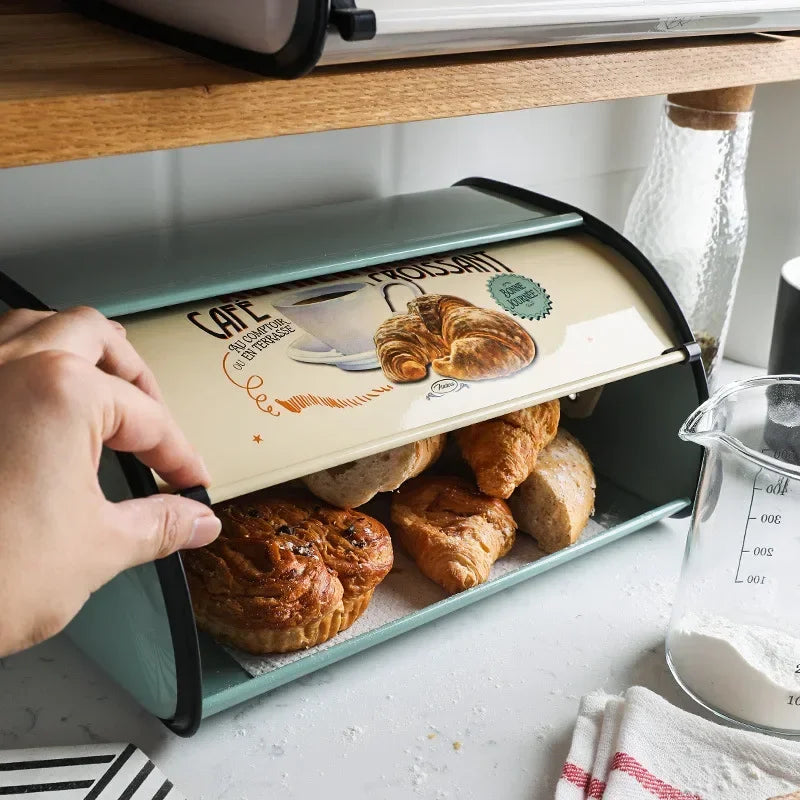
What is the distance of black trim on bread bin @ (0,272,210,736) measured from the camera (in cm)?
61

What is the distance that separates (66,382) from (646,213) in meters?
0.90

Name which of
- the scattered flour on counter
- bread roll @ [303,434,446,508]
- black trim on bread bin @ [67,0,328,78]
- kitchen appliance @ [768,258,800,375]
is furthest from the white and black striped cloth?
kitchen appliance @ [768,258,800,375]

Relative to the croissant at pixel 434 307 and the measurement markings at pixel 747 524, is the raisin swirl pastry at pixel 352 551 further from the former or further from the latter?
the measurement markings at pixel 747 524

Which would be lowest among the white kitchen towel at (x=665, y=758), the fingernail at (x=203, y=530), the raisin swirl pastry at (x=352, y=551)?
the white kitchen towel at (x=665, y=758)

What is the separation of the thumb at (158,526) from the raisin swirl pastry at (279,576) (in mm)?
172

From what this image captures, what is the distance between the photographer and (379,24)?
58 cm

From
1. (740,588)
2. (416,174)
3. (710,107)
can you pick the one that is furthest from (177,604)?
(710,107)

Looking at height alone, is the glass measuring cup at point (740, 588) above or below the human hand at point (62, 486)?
below

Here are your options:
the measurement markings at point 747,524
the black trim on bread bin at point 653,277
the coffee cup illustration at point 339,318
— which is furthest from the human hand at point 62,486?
the black trim on bread bin at point 653,277

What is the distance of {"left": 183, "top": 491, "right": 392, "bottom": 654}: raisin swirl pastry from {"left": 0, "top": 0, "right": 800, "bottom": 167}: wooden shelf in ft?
1.04

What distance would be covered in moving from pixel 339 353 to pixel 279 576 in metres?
0.18

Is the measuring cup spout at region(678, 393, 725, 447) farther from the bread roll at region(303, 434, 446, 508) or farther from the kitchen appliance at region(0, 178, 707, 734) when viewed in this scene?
the bread roll at region(303, 434, 446, 508)

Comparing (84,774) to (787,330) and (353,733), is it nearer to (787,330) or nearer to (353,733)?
(353,733)

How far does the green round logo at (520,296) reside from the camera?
0.85 metres
